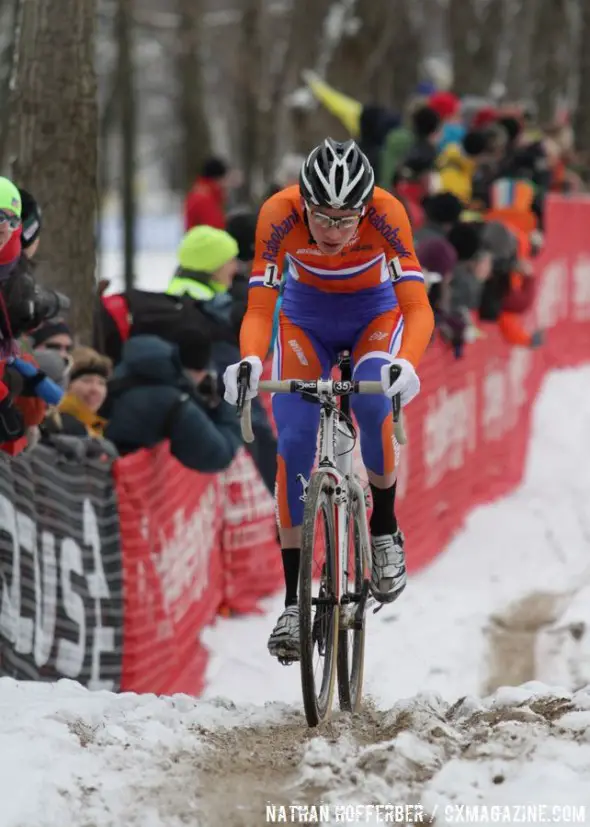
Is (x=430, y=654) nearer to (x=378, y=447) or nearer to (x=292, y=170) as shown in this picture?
(x=378, y=447)

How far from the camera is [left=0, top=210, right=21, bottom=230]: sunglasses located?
249 inches

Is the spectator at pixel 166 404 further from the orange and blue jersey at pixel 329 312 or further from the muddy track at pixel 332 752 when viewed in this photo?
the muddy track at pixel 332 752

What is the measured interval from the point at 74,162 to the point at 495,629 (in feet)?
13.6

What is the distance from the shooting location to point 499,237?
42.7 feet

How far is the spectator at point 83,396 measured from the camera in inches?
298

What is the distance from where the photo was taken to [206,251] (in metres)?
9.03

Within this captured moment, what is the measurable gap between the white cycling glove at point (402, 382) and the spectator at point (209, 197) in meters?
8.88

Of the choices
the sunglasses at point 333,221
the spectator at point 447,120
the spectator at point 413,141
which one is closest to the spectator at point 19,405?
the sunglasses at point 333,221

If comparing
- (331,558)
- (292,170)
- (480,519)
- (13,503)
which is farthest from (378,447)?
(292,170)

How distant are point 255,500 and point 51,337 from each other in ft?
7.82

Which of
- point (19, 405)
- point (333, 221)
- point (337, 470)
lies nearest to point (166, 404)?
point (19, 405)

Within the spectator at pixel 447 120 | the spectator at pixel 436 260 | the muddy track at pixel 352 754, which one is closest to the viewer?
the muddy track at pixel 352 754

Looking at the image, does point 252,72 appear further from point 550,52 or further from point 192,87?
point 550,52

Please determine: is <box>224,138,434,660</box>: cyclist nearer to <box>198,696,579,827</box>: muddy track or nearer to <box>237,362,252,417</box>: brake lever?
<box>237,362,252,417</box>: brake lever
